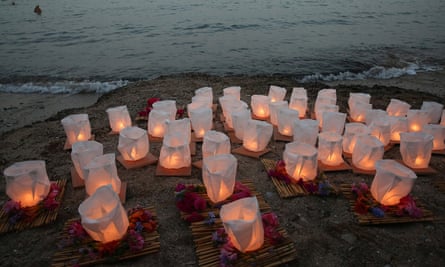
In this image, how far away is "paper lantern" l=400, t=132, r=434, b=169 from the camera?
3842 millimetres

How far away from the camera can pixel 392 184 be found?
3033 mm

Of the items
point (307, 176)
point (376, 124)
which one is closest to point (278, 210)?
point (307, 176)

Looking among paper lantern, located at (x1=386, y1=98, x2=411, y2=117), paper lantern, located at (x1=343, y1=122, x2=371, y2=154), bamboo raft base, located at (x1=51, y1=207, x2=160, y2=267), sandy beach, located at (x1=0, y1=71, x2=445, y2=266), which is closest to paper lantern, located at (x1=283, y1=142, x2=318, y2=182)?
sandy beach, located at (x1=0, y1=71, x2=445, y2=266)

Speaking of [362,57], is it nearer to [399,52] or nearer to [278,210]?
[399,52]

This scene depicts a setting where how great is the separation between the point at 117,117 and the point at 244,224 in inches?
141

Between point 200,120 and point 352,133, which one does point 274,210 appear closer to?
point 352,133

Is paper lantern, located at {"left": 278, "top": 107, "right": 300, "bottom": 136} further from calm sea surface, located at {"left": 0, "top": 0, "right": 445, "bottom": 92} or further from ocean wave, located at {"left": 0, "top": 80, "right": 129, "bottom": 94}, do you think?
ocean wave, located at {"left": 0, "top": 80, "right": 129, "bottom": 94}

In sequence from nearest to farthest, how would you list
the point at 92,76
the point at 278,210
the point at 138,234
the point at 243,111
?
1. the point at 138,234
2. the point at 278,210
3. the point at 243,111
4. the point at 92,76

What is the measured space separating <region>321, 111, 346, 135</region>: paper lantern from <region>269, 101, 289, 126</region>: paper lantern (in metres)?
0.73

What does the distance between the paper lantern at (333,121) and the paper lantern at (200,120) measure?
6.25ft

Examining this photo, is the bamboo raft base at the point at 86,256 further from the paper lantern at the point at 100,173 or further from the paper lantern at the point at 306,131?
the paper lantern at the point at 306,131

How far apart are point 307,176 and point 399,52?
40.7ft

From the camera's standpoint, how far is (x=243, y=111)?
4668mm

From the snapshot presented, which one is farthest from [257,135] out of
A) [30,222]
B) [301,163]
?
[30,222]
